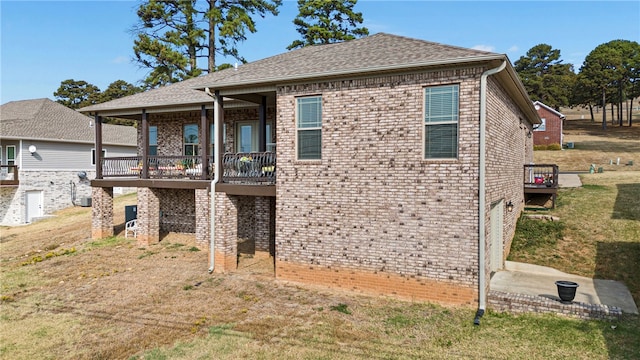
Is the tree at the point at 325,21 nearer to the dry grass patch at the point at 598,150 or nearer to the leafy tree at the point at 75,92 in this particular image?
the dry grass patch at the point at 598,150

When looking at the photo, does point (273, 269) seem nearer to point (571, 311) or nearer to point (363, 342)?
point (363, 342)

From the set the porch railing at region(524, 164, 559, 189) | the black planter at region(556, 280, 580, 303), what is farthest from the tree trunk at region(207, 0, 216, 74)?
the black planter at region(556, 280, 580, 303)

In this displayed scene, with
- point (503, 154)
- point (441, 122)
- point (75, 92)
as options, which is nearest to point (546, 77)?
point (503, 154)

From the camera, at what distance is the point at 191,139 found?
16.8m

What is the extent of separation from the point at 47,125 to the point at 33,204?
5.45m

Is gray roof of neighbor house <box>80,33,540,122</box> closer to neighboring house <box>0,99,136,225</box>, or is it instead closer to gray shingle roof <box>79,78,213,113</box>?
gray shingle roof <box>79,78,213,113</box>

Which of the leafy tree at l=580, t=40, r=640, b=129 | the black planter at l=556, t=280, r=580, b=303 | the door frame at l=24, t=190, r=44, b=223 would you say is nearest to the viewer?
the black planter at l=556, t=280, r=580, b=303

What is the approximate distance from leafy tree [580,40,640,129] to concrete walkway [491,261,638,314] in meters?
53.1

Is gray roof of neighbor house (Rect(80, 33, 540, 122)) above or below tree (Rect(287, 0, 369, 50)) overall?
below

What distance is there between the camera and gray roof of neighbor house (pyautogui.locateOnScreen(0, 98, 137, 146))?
2484 centimetres

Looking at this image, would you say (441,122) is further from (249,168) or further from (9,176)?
(9,176)

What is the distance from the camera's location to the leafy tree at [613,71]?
51.6 m

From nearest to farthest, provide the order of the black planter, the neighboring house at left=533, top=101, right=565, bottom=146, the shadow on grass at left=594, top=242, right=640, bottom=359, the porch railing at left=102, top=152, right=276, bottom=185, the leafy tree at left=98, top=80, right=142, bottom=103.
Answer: the shadow on grass at left=594, top=242, right=640, bottom=359, the black planter, the porch railing at left=102, top=152, right=276, bottom=185, the neighboring house at left=533, top=101, right=565, bottom=146, the leafy tree at left=98, top=80, right=142, bottom=103

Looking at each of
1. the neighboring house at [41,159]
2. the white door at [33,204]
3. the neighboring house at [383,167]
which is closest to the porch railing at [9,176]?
the neighboring house at [41,159]
